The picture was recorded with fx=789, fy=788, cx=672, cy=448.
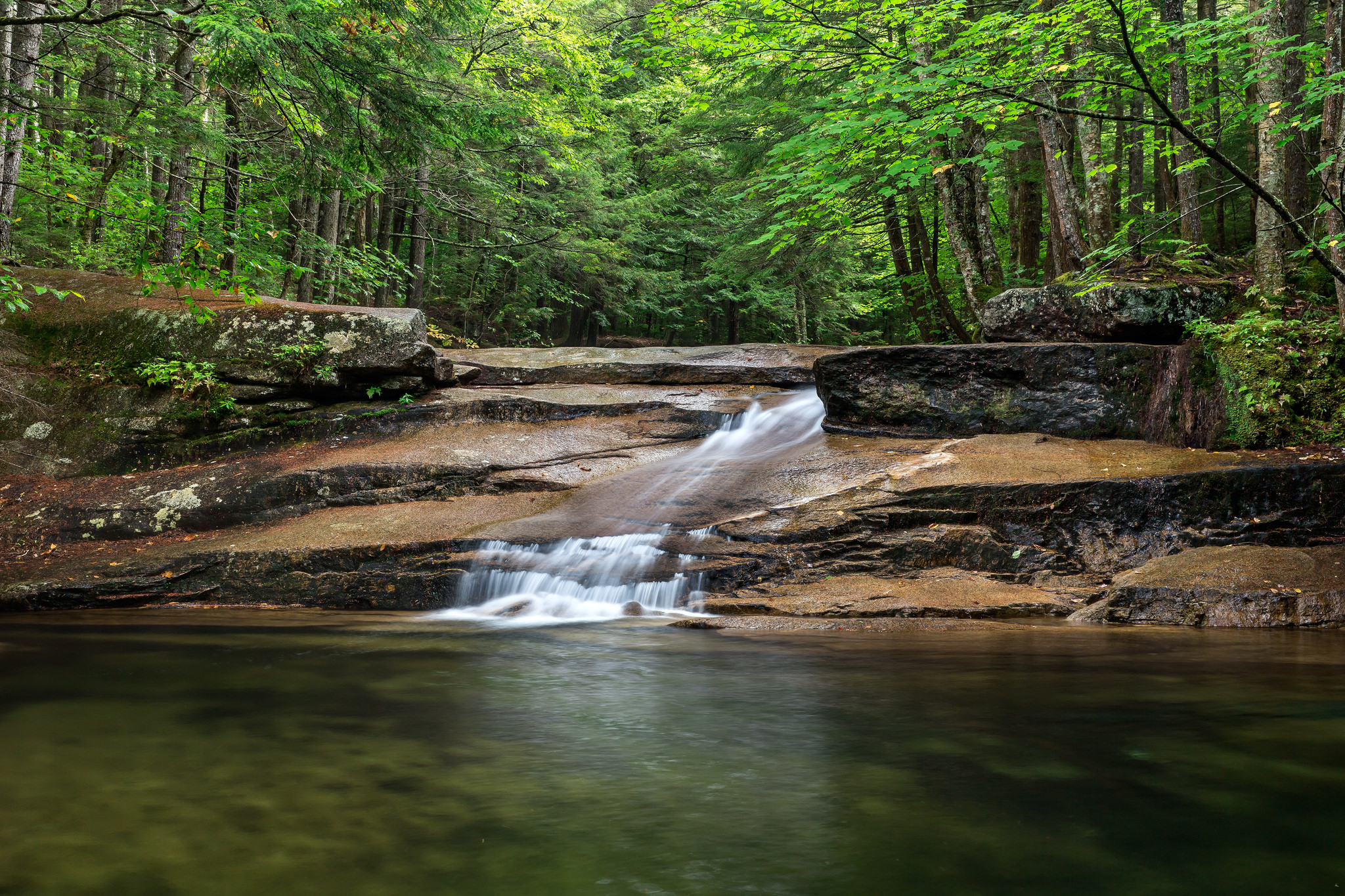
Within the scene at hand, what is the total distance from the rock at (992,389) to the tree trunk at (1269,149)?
1.91 metres

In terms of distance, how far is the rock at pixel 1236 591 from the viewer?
18.6 ft

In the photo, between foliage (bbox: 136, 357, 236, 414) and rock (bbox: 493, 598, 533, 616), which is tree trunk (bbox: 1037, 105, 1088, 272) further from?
foliage (bbox: 136, 357, 236, 414)

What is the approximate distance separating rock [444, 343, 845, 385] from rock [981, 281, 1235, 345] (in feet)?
11.0

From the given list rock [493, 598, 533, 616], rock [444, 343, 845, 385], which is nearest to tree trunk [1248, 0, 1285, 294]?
rock [444, 343, 845, 385]

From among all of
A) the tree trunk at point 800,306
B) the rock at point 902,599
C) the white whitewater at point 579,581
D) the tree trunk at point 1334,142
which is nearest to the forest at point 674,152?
the tree trunk at point 1334,142

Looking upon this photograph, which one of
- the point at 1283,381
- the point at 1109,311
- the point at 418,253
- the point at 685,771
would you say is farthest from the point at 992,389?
the point at 418,253

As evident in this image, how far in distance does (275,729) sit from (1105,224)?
11.6 m

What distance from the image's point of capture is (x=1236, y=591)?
5.89 meters

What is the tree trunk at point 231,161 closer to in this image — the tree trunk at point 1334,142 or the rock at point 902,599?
the rock at point 902,599

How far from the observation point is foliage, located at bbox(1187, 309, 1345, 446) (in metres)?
7.79

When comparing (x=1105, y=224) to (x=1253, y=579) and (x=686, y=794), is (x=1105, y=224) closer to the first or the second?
(x=1253, y=579)

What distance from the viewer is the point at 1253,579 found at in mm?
5965

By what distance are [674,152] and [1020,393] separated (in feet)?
52.5

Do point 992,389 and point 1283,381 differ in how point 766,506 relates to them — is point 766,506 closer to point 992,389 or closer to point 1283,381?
point 992,389
